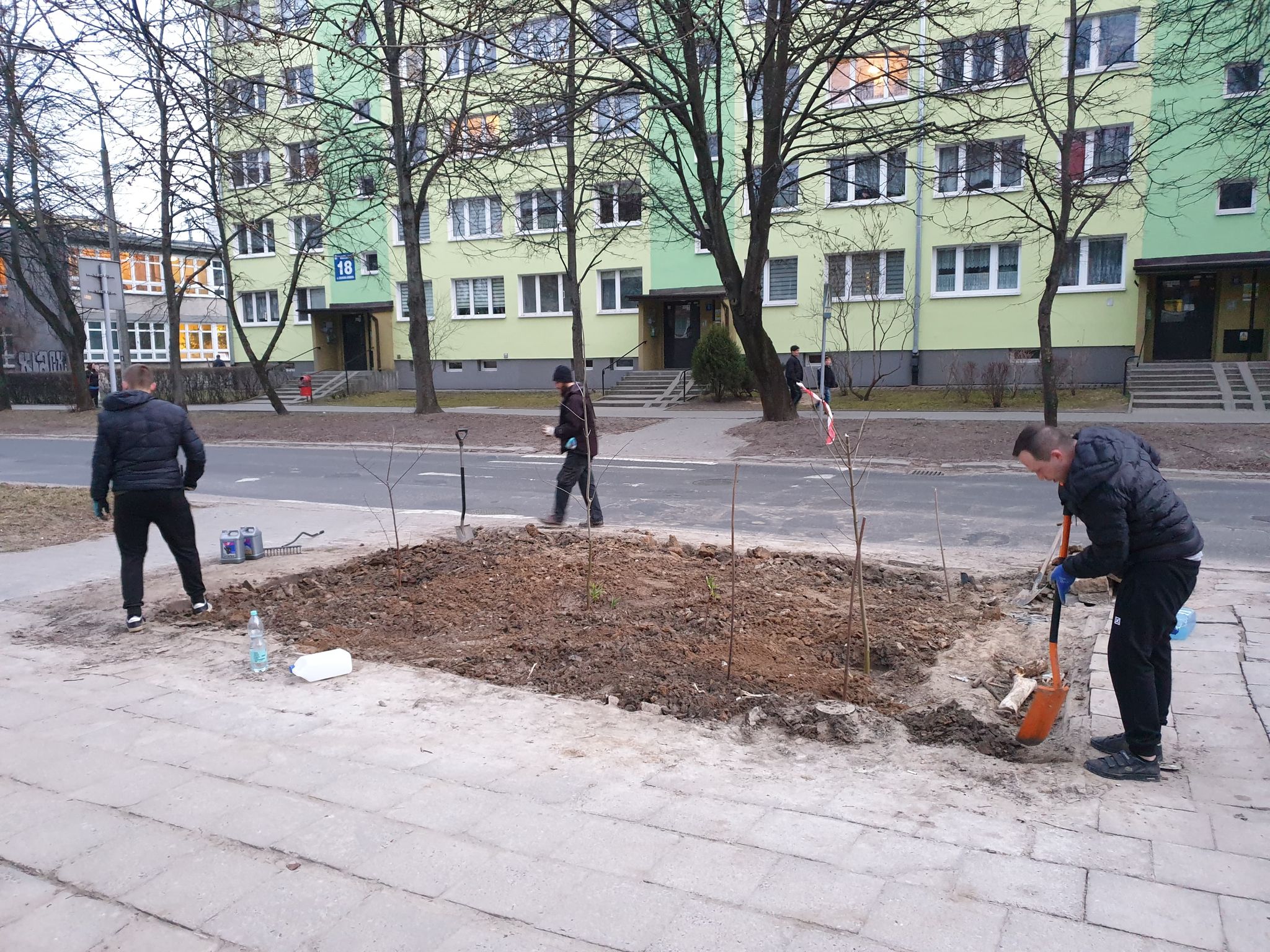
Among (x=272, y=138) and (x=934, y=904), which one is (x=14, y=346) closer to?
(x=272, y=138)

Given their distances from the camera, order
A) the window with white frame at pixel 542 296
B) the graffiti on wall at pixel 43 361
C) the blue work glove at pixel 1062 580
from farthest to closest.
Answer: the graffiti on wall at pixel 43 361 → the window with white frame at pixel 542 296 → the blue work glove at pixel 1062 580

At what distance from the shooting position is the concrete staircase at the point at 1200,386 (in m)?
22.4

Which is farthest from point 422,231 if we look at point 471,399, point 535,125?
point 535,125

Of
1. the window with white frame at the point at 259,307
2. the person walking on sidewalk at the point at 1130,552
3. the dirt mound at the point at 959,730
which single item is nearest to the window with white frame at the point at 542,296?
the window with white frame at the point at 259,307

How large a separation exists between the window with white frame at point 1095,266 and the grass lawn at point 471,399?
16183mm

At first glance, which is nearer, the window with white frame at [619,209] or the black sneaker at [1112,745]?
the black sneaker at [1112,745]

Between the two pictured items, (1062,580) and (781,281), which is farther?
(781,281)

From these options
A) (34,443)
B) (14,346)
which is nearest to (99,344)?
(14,346)

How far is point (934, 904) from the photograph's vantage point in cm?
294

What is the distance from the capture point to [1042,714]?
4199mm

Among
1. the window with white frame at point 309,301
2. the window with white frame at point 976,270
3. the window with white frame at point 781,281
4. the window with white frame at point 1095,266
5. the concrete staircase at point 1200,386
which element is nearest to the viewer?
the concrete staircase at point 1200,386

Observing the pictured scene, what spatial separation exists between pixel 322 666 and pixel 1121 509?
428cm

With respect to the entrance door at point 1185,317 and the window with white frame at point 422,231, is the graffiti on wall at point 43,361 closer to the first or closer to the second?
the window with white frame at point 422,231

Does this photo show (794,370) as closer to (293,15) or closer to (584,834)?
(293,15)
